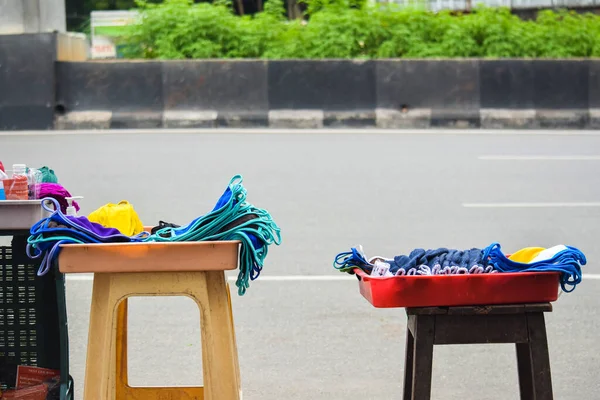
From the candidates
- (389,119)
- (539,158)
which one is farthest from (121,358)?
(389,119)

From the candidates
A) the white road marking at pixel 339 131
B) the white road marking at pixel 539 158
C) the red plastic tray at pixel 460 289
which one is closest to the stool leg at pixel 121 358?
the red plastic tray at pixel 460 289

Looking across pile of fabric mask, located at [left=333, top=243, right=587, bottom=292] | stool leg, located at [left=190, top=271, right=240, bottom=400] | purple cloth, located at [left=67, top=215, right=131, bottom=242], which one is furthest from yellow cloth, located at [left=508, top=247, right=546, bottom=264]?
purple cloth, located at [left=67, top=215, right=131, bottom=242]

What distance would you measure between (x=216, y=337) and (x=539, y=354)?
1140mm

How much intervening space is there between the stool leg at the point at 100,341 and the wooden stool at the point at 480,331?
105 centimetres

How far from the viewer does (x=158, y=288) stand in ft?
11.5

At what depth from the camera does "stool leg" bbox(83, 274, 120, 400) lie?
11.5 ft

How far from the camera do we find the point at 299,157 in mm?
12906

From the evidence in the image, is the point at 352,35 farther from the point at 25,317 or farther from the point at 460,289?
the point at 460,289

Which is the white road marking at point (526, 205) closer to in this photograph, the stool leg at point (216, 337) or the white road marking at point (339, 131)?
the white road marking at point (339, 131)

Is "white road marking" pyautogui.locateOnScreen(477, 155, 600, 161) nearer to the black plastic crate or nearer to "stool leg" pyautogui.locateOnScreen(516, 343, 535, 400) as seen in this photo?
"stool leg" pyautogui.locateOnScreen(516, 343, 535, 400)

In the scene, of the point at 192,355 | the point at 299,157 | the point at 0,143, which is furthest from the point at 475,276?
the point at 0,143

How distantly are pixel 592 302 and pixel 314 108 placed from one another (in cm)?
1024

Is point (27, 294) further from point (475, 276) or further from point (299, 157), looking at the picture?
point (299, 157)

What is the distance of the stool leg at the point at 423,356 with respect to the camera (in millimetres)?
3523
